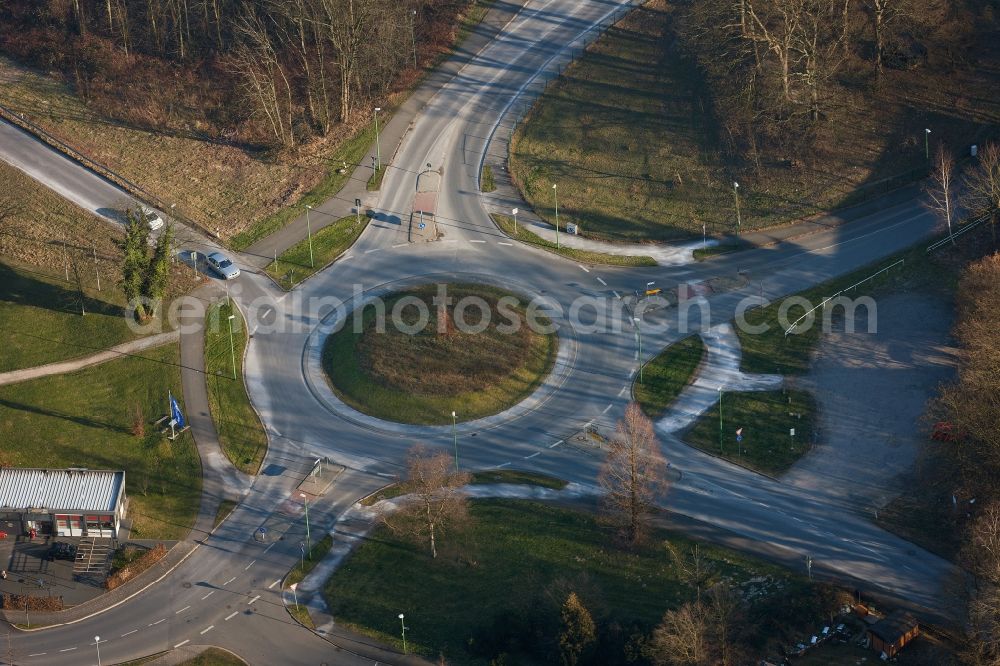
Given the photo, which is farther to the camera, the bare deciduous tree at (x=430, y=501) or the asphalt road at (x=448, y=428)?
the bare deciduous tree at (x=430, y=501)

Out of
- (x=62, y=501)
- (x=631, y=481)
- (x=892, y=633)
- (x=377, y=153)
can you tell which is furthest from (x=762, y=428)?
(x=377, y=153)

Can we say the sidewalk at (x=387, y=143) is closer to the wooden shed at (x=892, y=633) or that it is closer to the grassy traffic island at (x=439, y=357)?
the grassy traffic island at (x=439, y=357)

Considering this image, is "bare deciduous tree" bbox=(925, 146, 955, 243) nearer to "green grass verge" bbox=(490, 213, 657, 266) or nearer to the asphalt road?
the asphalt road

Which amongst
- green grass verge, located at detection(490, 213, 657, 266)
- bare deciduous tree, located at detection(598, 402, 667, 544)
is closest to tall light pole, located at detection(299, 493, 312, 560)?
bare deciduous tree, located at detection(598, 402, 667, 544)

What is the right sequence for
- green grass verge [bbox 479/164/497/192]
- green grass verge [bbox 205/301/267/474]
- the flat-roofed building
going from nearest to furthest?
the flat-roofed building < green grass verge [bbox 205/301/267/474] < green grass verge [bbox 479/164/497/192]

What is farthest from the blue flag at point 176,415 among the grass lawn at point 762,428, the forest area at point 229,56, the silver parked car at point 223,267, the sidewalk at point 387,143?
the grass lawn at point 762,428
